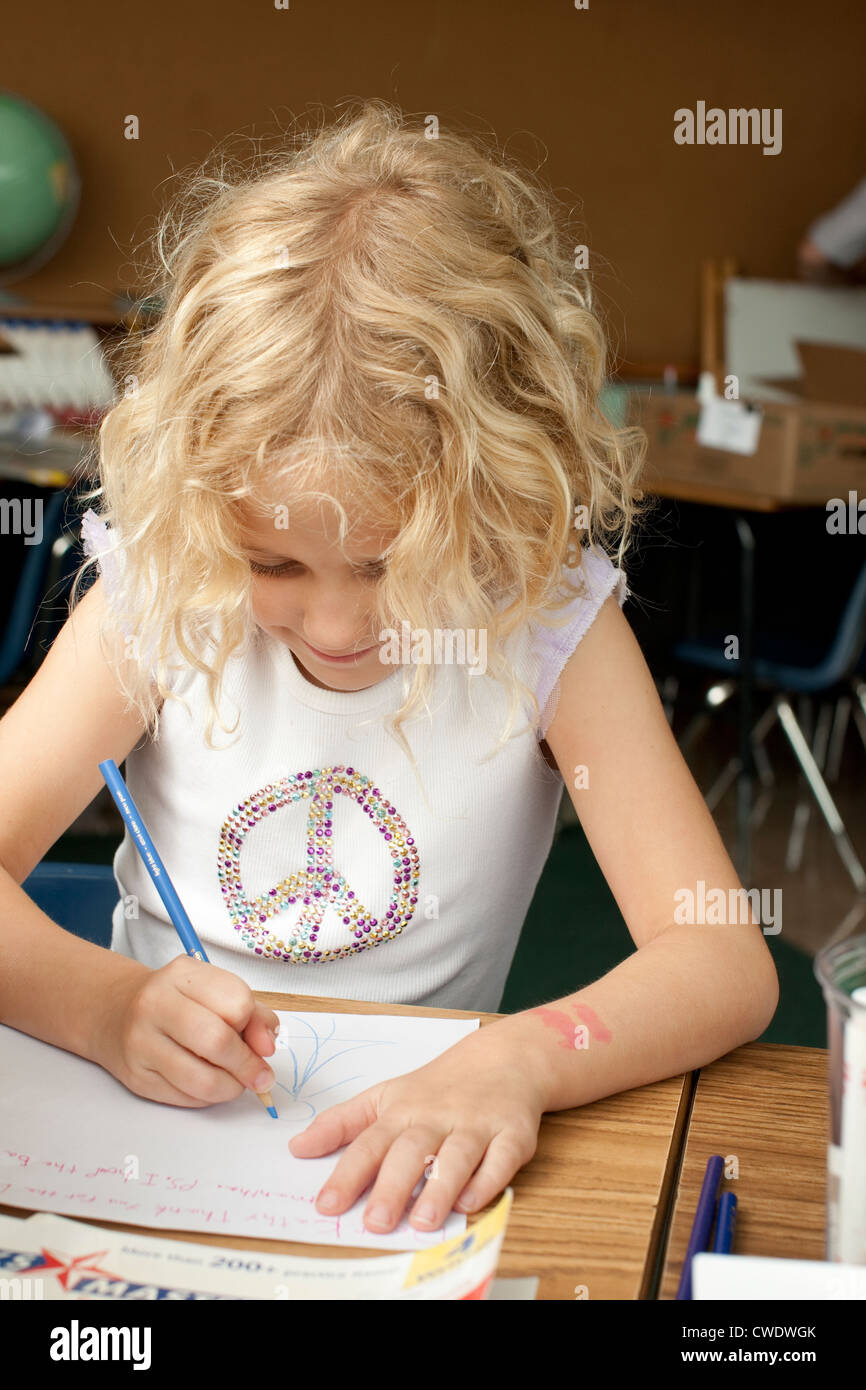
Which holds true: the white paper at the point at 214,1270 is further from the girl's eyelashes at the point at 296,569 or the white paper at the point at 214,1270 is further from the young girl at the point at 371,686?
the girl's eyelashes at the point at 296,569

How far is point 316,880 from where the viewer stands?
99 centimetres

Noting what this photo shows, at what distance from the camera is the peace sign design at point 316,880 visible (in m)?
0.98

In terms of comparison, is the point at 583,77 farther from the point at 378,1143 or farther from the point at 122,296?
the point at 378,1143

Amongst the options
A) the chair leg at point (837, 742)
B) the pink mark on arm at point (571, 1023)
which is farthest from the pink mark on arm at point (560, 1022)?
the chair leg at point (837, 742)

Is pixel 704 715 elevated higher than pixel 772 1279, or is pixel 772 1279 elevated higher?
pixel 772 1279

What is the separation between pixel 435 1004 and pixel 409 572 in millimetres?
409

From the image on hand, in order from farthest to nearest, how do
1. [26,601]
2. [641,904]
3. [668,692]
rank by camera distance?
[668,692], [26,601], [641,904]

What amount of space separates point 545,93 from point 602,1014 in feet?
14.5

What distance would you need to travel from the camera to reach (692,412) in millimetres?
3375

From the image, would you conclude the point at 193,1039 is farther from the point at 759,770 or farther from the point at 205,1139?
the point at 759,770

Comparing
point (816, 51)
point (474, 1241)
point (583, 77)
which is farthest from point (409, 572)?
point (816, 51)

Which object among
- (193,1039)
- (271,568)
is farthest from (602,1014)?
(271,568)

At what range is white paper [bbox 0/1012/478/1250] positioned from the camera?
0.58 meters

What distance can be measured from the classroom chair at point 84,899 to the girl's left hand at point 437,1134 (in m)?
0.55
